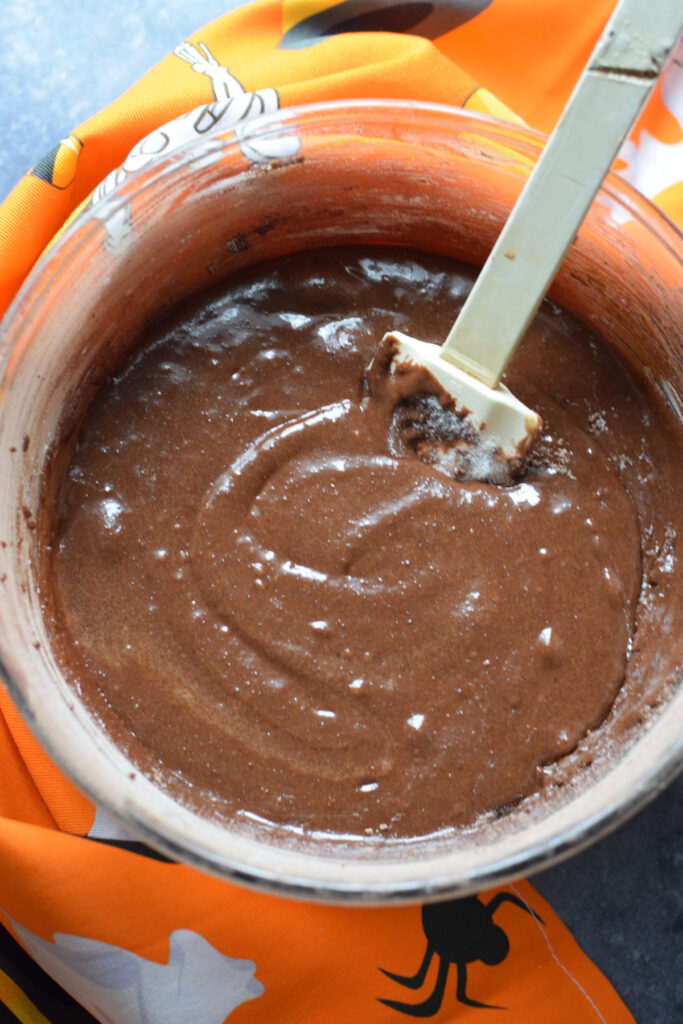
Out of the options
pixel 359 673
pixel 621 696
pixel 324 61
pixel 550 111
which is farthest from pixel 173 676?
pixel 550 111

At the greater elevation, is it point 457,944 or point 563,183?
point 563,183

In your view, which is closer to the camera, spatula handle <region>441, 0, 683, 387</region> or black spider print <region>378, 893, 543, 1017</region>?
spatula handle <region>441, 0, 683, 387</region>

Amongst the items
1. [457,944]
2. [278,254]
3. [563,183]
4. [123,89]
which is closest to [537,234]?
[563,183]

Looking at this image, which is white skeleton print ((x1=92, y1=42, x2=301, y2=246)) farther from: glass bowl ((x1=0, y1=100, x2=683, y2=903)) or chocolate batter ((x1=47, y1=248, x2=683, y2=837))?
chocolate batter ((x1=47, y1=248, x2=683, y2=837))

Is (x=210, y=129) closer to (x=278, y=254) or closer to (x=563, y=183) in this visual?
(x=278, y=254)

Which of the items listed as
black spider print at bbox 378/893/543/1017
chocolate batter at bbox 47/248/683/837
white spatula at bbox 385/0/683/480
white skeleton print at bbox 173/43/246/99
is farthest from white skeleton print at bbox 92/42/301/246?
black spider print at bbox 378/893/543/1017

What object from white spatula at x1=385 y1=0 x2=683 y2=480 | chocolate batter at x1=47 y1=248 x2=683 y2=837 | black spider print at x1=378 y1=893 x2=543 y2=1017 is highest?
white spatula at x1=385 y1=0 x2=683 y2=480
